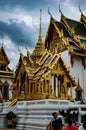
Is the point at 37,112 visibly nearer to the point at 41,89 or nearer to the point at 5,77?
the point at 41,89

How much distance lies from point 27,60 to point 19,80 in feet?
3.46

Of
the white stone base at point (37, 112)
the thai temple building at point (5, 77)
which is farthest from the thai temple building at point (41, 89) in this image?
the thai temple building at point (5, 77)

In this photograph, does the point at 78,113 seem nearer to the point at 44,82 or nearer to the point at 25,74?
the point at 44,82

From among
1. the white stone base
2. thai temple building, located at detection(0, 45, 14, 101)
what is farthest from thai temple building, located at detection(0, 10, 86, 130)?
thai temple building, located at detection(0, 45, 14, 101)

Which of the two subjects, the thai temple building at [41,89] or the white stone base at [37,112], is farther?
the thai temple building at [41,89]

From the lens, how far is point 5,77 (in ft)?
90.1

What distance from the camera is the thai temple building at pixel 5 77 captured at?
27.1 m

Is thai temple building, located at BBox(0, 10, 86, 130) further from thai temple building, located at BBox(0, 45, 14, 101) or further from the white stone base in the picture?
thai temple building, located at BBox(0, 45, 14, 101)

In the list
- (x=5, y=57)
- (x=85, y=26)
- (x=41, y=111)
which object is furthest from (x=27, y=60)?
(x=5, y=57)

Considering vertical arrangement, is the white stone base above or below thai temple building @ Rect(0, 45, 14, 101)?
below

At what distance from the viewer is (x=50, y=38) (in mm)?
25391

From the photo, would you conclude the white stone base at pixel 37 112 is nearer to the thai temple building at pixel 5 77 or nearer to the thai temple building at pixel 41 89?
the thai temple building at pixel 41 89

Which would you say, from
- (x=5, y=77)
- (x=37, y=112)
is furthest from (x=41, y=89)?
(x=5, y=77)

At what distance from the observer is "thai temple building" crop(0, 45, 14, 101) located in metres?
27.1
